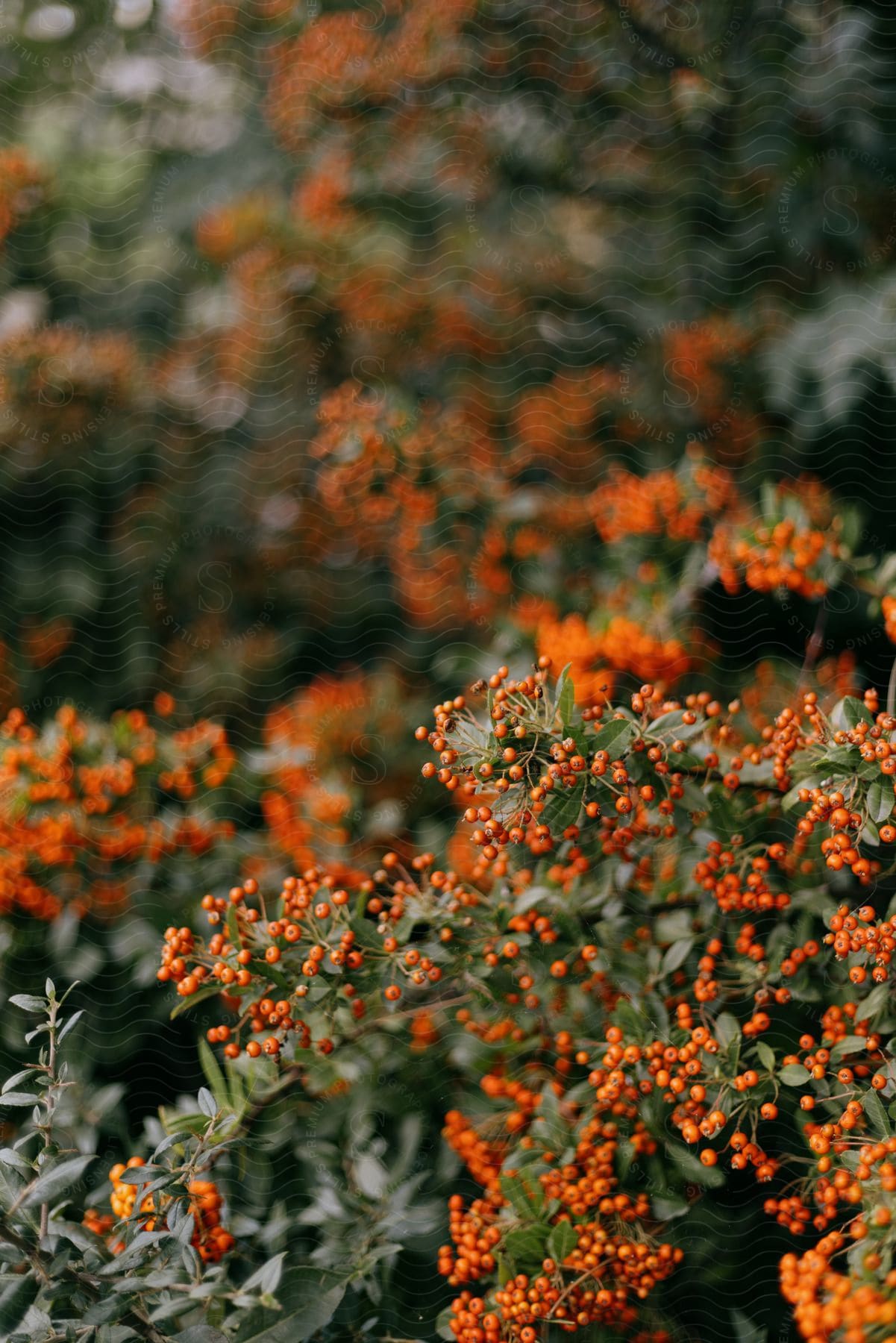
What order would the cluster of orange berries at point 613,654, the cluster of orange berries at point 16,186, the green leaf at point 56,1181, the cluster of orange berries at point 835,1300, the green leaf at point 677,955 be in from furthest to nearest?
the cluster of orange berries at point 16,186 → the cluster of orange berries at point 613,654 → the green leaf at point 677,955 → the green leaf at point 56,1181 → the cluster of orange berries at point 835,1300

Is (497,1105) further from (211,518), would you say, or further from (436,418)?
(211,518)

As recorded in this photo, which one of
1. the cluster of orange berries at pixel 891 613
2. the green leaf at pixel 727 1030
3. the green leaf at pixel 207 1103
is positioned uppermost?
the cluster of orange berries at pixel 891 613

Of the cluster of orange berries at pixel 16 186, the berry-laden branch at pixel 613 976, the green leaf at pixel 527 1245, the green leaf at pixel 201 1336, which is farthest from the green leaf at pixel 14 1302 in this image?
the cluster of orange berries at pixel 16 186

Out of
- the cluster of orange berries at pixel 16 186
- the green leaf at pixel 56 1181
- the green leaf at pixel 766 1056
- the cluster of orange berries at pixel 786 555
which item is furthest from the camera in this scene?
the cluster of orange berries at pixel 16 186

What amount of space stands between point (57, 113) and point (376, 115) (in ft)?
2.69

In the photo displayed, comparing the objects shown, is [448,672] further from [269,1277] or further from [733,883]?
[269,1277]

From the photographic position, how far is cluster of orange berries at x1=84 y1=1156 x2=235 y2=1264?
2.58 feet

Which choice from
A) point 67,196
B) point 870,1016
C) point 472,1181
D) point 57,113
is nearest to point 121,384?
point 67,196

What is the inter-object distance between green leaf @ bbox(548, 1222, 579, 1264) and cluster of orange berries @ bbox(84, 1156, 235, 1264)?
28 centimetres

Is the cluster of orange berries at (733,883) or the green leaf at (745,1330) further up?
the cluster of orange berries at (733,883)

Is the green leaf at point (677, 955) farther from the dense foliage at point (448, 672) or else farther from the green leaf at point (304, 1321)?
the green leaf at point (304, 1321)

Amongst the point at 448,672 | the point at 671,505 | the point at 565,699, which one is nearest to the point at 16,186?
the point at 448,672

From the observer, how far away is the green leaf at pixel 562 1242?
0.82 m

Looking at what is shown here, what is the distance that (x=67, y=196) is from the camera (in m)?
2.38
